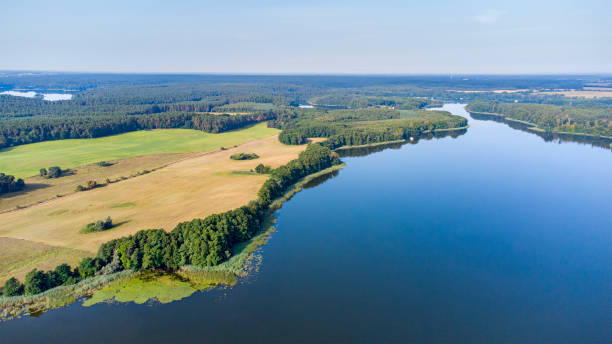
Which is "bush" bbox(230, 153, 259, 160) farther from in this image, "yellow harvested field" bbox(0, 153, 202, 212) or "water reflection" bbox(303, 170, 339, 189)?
"water reflection" bbox(303, 170, 339, 189)

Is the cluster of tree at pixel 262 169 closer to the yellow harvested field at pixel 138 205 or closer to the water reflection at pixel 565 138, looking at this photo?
the yellow harvested field at pixel 138 205

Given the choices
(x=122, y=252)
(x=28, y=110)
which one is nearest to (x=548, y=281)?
(x=122, y=252)

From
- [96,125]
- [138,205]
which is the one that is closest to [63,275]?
[138,205]

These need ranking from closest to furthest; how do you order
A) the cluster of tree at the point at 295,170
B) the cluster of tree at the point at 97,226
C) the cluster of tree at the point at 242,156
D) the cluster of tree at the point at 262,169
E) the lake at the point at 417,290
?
the lake at the point at 417,290
the cluster of tree at the point at 97,226
the cluster of tree at the point at 295,170
the cluster of tree at the point at 262,169
the cluster of tree at the point at 242,156

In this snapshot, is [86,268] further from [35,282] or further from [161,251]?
[161,251]

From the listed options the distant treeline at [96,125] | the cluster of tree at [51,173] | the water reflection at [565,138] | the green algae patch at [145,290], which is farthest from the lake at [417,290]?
the distant treeline at [96,125]

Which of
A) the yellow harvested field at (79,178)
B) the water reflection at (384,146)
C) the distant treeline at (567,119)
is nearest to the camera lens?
the yellow harvested field at (79,178)

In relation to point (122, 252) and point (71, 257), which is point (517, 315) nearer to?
point (122, 252)
